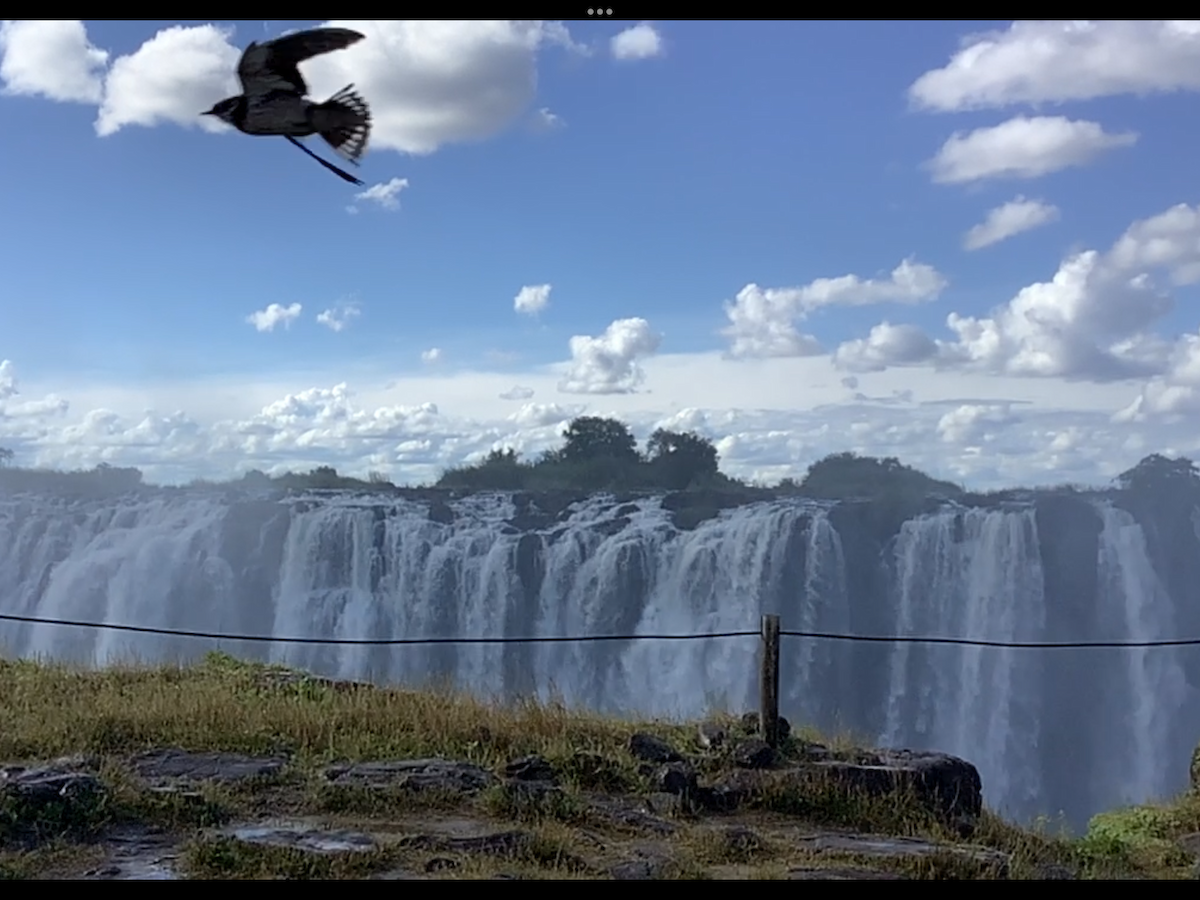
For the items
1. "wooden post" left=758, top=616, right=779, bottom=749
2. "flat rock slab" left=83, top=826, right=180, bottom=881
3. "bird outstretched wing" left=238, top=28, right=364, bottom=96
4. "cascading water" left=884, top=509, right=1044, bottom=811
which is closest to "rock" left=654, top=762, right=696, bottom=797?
"wooden post" left=758, top=616, right=779, bottom=749

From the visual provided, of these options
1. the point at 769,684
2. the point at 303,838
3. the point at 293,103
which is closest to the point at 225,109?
the point at 293,103

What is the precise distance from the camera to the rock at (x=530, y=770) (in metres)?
6.13

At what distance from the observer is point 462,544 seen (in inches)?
614

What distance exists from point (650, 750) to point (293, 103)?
378cm

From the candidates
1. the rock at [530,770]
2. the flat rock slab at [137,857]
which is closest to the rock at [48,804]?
the flat rock slab at [137,857]

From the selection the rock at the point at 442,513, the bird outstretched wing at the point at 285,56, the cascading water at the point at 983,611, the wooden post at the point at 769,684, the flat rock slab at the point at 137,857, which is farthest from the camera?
the cascading water at the point at 983,611

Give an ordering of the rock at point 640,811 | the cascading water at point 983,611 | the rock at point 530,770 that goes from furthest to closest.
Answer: the cascading water at point 983,611 → the rock at point 530,770 → the rock at point 640,811

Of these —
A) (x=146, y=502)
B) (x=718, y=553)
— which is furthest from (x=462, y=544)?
(x=146, y=502)

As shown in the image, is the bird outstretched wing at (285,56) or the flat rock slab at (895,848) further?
the flat rock slab at (895,848)

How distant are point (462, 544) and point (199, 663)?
20.8 feet

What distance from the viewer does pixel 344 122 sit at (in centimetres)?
468

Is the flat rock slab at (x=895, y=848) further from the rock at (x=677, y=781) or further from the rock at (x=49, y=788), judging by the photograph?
the rock at (x=49, y=788)

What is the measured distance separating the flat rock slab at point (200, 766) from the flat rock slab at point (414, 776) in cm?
35
